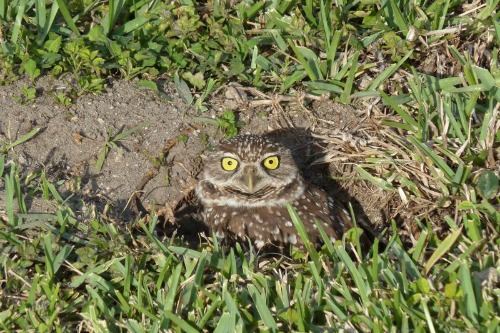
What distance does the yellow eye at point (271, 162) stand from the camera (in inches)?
184

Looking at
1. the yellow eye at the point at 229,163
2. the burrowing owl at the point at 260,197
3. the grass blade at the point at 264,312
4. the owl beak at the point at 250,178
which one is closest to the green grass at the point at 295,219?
the grass blade at the point at 264,312

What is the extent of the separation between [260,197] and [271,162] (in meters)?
0.21

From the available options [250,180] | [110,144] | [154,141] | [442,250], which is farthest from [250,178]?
[442,250]

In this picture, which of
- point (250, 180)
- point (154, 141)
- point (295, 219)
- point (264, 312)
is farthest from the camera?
point (154, 141)

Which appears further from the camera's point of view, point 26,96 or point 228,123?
point 228,123

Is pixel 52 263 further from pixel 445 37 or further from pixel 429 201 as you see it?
pixel 445 37

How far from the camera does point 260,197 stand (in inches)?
187

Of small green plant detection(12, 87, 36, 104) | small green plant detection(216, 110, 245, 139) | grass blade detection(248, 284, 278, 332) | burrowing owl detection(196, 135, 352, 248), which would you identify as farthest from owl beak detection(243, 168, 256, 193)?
small green plant detection(12, 87, 36, 104)

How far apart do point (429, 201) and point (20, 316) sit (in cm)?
224

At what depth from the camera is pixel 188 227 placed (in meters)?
5.15

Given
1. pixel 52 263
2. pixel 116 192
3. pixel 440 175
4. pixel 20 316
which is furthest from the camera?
pixel 116 192

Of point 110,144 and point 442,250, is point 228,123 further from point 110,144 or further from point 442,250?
point 442,250

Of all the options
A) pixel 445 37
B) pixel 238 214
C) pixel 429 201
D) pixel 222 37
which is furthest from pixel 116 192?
pixel 445 37

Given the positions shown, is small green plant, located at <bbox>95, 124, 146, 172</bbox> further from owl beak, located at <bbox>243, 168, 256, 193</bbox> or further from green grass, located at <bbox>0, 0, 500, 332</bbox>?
owl beak, located at <bbox>243, 168, 256, 193</bbox>
